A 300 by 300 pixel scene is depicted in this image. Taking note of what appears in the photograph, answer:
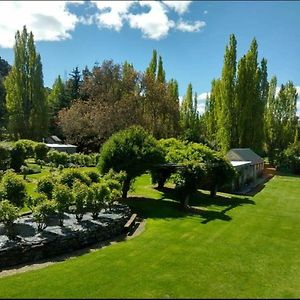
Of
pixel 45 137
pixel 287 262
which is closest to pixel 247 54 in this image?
pixel 45 137

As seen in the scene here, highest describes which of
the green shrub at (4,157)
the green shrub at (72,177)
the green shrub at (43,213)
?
the green shrub at (4,157)

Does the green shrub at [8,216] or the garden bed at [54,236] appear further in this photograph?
the green shrub at [8,216]

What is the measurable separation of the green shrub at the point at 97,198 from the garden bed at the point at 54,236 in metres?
0.29

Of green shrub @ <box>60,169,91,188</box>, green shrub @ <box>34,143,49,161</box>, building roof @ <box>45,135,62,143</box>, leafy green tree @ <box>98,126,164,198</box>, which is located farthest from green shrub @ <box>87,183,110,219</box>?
building roof @ <box>45,135,62,143</box>

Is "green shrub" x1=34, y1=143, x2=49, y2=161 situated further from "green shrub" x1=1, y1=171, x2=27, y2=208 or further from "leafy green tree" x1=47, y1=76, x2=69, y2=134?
"leafy green tree" x1=47, y1=76, x2=69, y2=134

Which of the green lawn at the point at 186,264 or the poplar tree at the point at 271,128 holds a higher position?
the poplar tree at the point at 271,128

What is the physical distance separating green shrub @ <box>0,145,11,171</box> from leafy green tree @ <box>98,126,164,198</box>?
739cm

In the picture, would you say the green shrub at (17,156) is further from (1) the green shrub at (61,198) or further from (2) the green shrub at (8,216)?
(2) the green shrub at (8,216)

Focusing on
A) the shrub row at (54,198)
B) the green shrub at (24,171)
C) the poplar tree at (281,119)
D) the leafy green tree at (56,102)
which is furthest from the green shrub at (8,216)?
the poplar tree at (281,119)

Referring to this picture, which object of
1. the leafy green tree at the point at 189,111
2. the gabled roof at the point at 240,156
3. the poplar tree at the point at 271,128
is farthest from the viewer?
the leafy green tree at the point at 189,111

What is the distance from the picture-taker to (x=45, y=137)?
48.5m

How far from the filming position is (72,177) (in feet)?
49.3

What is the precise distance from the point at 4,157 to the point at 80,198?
12.1 m

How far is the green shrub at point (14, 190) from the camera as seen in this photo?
12.1 metres
